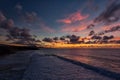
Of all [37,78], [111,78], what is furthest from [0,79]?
[111,78]

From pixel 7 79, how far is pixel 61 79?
14.9 ft

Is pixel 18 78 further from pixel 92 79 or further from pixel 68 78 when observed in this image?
pixel 92 79

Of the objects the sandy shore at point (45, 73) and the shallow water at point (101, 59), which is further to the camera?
the shallow water at point (101, 59)

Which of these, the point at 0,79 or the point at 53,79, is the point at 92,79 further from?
Result: the point at 0,79

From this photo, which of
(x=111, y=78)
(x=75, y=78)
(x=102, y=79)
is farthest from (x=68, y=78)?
(x=111, y=78)

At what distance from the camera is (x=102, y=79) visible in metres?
13.8

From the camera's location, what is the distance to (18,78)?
13.7 meters

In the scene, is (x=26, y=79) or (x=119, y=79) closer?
(x=26, y=79)

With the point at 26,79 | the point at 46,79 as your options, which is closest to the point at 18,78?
the point at 26,79

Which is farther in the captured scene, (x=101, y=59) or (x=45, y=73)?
(x=101, y=59)

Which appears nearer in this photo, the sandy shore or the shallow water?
the sandy shore

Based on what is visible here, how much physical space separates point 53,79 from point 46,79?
23.5 inches

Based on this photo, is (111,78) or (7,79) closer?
(7,79)

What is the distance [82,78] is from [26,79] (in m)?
4.79
